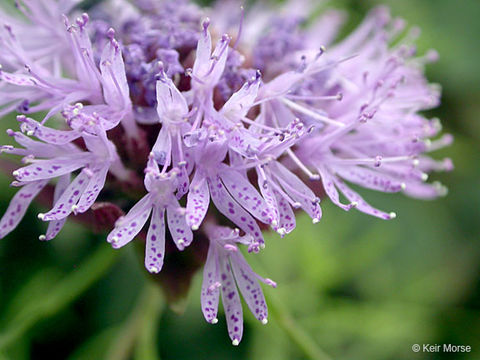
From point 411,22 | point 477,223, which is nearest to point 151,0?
point 411,22

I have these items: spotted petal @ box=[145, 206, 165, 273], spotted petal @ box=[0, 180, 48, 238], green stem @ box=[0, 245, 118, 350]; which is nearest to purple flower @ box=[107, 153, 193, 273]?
spotted petal @ box=[145, 206, 165, 273]

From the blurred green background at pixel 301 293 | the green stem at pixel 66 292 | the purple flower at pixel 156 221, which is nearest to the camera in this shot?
the purple flower at pixel 156 221

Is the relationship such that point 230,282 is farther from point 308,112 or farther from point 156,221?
point 308,112

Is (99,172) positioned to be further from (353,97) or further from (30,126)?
(353,97)

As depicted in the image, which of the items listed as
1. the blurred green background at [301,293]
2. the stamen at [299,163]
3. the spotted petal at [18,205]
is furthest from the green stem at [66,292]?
the stamen at [299,163]

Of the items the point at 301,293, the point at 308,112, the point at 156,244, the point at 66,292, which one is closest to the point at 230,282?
the point at 156,244

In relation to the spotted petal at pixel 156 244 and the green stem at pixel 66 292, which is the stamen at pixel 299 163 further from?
the green stem at pixel 66 292
